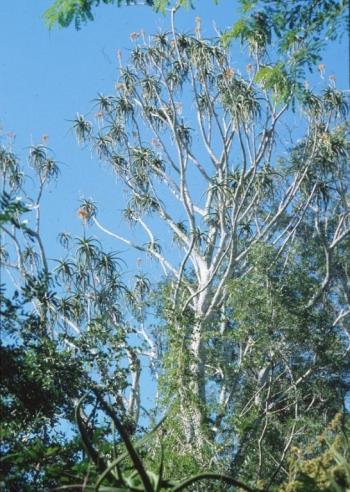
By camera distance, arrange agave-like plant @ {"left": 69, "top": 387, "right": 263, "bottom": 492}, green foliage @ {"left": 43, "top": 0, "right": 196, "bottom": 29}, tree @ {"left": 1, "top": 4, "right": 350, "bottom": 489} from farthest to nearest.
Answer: tree @ {"left": 1, "top": 4, "right": 350, "bottom": 489} → green foliage @ {"left": 43, "top": 0, "right": 196, "bottom": 29} → agave-like plant @ {"left": 69, "top": 387, "right": 263, "bottom": 492}

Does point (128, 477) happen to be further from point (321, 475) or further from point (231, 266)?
point (231, 266)

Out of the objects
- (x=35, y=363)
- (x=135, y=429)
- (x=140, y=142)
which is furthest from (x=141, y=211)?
(x=35, y=363)

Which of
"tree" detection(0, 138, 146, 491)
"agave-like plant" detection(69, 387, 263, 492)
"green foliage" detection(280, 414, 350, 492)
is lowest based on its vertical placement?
"green foliage" detection(280, 414, 350, 492)

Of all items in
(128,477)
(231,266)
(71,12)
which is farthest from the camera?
(231,266)

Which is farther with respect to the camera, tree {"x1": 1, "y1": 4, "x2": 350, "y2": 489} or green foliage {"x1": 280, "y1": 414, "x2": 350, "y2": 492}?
tree {"x1": 1, "y1": 4, "x2": 350, "y2": 489}

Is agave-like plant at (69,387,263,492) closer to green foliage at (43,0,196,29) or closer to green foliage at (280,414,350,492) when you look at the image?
green foliage at (280,414,350,492)

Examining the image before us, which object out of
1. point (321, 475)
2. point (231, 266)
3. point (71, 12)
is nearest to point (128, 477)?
point (321, 475)

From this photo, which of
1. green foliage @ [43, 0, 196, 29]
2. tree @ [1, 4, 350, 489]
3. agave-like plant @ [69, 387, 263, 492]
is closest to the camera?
A: agave-like plant @ [69, 387, 263, 492]

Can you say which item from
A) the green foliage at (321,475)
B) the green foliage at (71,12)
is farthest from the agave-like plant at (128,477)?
the green foliage at (71,12)

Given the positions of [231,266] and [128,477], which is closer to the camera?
[128,477]

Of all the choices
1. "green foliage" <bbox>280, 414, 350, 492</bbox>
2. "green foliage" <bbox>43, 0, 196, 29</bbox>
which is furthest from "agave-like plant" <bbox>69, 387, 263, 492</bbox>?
"green foliage" <bbox>43, 0, 196, 29</bbox>

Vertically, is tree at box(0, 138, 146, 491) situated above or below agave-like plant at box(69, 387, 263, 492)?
above

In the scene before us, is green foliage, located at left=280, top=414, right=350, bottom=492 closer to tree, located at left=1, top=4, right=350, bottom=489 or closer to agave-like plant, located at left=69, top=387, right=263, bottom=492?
agave-like plant, located at left=69, top=387, right=263, bottom=492

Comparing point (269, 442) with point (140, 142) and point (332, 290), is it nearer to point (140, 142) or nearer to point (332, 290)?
point (332, 290)
